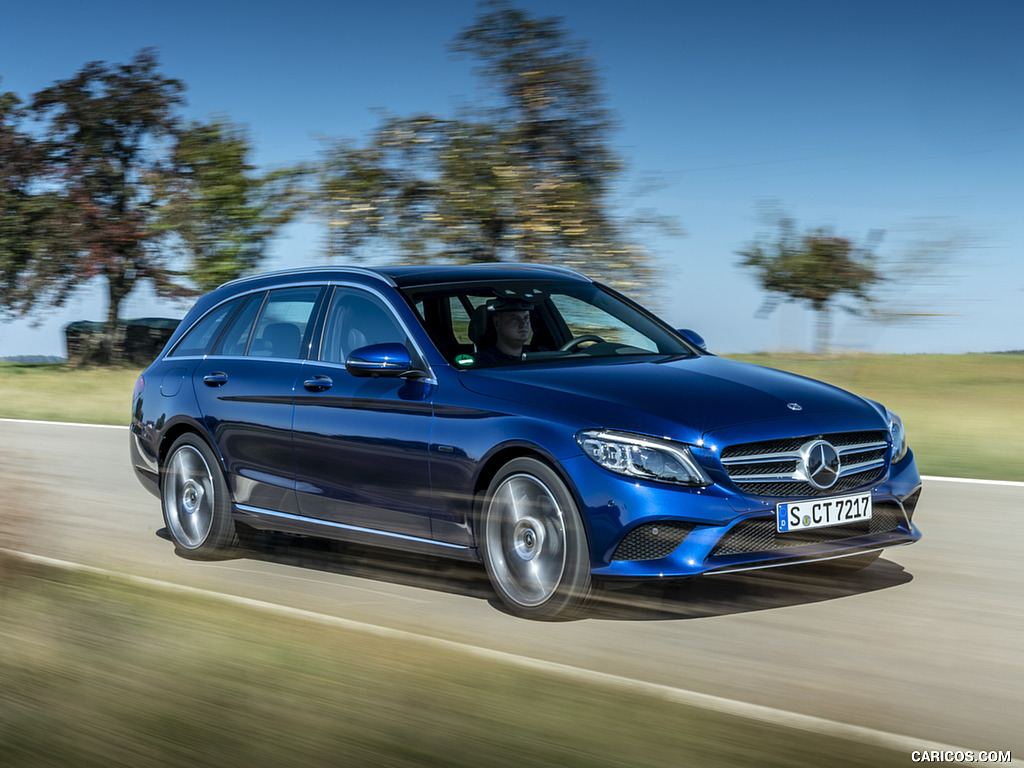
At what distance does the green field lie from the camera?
13.1 meters

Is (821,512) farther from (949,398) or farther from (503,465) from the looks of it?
(949,398)

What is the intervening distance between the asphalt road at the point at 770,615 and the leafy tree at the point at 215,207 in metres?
25.2

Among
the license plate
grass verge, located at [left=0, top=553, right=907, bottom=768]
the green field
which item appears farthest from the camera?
the green field

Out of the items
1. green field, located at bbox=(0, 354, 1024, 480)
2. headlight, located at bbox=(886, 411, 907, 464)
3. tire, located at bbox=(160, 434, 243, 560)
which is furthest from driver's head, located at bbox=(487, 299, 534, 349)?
green field, located at bbox=(0, 354, 1024, 480)

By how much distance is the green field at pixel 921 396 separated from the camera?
13.1 meters

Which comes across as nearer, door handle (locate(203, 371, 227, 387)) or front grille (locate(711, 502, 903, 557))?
front grille (locate(711, 502, 903, 557))

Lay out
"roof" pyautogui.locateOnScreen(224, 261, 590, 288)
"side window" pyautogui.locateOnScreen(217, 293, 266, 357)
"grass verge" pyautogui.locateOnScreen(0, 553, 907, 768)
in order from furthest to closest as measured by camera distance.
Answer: "side window" pyautogui.locateOnScreen(217, 293, 266, 357), "roof" pyautogui.locateOnScreen(224, 261, 590, 288), "grass verge" pyautogui.locateOnScreen(0, 553, 907, 768)

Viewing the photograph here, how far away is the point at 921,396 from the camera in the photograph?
917 inches

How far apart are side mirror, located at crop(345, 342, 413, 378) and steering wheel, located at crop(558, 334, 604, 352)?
856 millimetres

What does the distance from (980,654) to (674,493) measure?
1.31m

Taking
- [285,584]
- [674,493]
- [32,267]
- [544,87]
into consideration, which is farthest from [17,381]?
[674,493]

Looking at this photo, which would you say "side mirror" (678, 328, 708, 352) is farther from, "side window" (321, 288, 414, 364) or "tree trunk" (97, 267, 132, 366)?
"tree trunk" (97, 267, 132, 366)

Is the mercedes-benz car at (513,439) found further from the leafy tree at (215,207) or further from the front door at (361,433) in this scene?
the leafy tree at (215,207)

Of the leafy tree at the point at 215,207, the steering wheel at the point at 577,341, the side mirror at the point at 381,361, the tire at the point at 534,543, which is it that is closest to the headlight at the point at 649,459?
the tire at the point at 534,543
